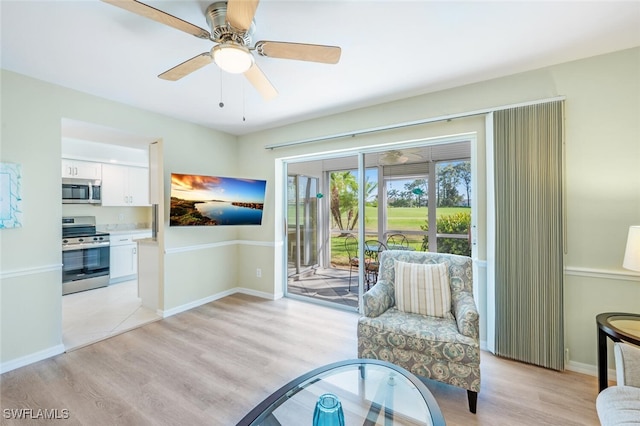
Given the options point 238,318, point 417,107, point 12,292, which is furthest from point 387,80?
point 12,292

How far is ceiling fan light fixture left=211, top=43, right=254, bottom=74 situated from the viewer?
152 cm

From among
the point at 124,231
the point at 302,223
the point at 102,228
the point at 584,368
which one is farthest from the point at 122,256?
the point at 584,368

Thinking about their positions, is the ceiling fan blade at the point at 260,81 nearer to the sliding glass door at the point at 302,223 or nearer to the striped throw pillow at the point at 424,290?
the striped throw pillow at the point at 424,290

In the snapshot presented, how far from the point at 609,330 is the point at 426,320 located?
3.55ft

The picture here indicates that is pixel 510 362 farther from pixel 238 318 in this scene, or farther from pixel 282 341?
pixel 238 318

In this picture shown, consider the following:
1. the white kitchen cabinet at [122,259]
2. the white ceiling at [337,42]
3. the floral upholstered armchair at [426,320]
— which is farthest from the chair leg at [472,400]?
the white kitchen cabinet at [122,259]

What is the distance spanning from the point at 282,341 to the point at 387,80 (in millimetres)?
2763

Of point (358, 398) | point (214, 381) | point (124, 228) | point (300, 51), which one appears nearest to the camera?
point (358, 398)

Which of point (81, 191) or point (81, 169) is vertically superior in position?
point (81, 169)

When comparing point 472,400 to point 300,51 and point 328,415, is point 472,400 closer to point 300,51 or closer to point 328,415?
point 328,415

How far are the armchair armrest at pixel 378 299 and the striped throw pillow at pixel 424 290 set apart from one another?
0.28ft

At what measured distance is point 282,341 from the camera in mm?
2734

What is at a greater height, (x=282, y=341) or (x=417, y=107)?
(x=417, y=107)

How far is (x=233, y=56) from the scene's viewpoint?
62.1 inches
